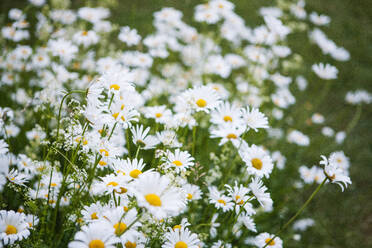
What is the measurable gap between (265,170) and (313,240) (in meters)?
1.63

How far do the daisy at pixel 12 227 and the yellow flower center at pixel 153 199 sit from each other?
0.68 metres

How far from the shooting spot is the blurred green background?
2871 mm

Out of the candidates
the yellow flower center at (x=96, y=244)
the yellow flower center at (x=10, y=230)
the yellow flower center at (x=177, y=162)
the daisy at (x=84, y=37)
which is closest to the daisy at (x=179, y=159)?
the yellow flower center at (x=177, y=162)

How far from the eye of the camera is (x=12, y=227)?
4.34ft

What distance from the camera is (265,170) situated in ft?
5.30

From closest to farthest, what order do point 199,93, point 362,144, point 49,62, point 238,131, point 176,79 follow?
1. point 199,93
2. point 238,131
3. point 49,62
4. point 176,79
5. point 362,144

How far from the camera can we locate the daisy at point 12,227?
127cm

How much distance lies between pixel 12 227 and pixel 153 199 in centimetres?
80

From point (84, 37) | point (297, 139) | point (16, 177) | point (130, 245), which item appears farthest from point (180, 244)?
point (84, 37)

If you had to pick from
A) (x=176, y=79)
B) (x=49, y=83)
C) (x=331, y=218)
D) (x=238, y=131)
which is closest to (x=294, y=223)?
(x=331, y=218)

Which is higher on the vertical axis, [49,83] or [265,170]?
[49,83]

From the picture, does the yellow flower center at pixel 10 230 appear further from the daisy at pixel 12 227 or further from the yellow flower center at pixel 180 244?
the yellow flower center at pixel 180 244

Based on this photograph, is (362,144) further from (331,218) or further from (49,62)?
(49,62)

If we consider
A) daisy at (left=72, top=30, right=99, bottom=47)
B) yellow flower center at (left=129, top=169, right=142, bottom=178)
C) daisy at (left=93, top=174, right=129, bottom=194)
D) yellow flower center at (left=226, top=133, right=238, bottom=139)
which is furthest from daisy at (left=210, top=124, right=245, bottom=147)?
daisy at (left=72, top=30, right=99, bottom=47)
